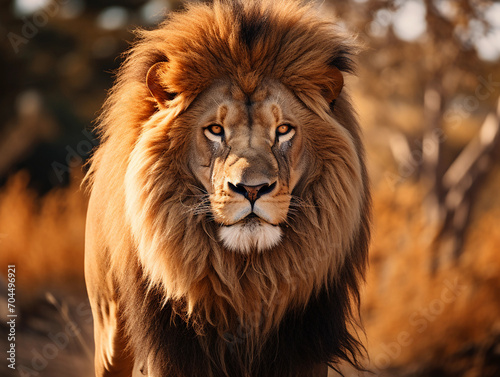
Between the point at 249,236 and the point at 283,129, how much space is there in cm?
49

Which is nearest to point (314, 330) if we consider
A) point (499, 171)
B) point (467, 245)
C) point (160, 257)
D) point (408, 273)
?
point (160, 257)

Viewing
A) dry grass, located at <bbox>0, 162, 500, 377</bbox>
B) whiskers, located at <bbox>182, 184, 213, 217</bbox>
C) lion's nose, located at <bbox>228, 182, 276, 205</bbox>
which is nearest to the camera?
lion's nose, located at <bbox>228, 182, 276, 205</bbox>

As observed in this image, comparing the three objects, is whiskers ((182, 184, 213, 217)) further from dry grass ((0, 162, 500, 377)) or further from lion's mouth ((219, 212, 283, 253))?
dry grass ((0, 162, 500, 377))

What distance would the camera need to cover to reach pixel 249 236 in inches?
94.0

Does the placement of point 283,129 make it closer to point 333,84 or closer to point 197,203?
point 333,84

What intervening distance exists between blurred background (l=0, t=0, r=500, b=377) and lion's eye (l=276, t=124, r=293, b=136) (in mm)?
2679

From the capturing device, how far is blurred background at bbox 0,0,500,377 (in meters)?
6.11

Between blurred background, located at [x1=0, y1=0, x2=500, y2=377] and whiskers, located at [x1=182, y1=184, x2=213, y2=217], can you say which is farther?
blurred background, located at [x1=0, y1=0, x2=500, y2=377]

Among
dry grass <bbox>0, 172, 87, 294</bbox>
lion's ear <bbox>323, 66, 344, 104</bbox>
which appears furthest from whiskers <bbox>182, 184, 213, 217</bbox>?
dry grass <bbox>0, 172, 87, 294</bbox>

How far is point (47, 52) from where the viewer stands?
9367mm

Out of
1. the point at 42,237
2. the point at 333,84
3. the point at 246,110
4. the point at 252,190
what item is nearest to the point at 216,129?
the point at 246,110

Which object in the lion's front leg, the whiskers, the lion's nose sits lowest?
the lion's front leg

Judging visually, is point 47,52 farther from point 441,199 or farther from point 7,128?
point 441,199

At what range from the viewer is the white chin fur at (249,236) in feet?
7.80
